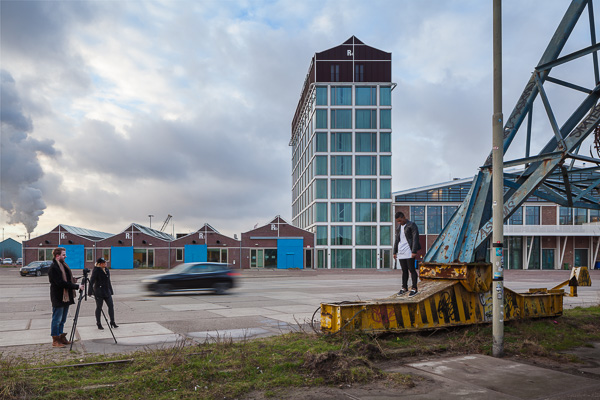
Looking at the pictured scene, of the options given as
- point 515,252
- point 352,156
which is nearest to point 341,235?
point 352,156

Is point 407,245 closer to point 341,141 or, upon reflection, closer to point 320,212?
point 320,212

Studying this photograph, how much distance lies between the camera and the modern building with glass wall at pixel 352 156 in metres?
66.3

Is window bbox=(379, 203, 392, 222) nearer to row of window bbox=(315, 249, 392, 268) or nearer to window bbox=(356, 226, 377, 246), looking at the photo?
window bbox=(356, 226, 377, 246)

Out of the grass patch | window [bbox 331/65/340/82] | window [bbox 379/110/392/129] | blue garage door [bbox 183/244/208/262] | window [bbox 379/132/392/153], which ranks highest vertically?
window [bbox 331/65/340/82]

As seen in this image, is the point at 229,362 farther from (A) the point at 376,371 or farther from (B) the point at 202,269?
(B) the point at 202,269

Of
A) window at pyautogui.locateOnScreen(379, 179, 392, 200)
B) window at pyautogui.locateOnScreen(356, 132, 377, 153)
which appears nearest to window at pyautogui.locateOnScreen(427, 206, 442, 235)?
window at pyautogui.locateOnScreen(379, 179, 392, 200)

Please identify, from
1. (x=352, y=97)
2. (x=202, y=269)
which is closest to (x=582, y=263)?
(x=352, y=97)

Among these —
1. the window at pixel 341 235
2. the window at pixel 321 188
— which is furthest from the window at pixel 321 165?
the window at pixel 341 235

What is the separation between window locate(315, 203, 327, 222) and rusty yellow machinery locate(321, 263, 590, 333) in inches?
2238

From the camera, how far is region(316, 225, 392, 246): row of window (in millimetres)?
66312

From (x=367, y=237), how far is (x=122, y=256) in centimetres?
3087

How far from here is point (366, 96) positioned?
6794 cm

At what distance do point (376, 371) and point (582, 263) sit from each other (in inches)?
2580

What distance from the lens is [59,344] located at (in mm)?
8375
